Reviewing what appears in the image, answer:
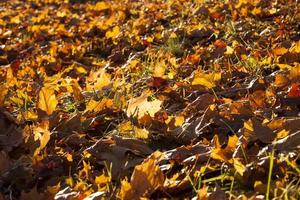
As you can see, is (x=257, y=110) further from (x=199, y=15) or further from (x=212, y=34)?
(x=199, y=15)

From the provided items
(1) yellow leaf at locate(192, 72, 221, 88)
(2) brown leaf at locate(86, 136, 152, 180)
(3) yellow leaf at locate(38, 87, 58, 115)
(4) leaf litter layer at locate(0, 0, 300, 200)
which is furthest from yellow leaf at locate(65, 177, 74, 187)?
(1) yellow leaf at locate(192, 72, 221, 88)

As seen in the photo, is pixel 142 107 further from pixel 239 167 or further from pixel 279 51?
pixel 279 51

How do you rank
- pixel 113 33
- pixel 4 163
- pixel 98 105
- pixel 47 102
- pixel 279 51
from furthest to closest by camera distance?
pixel 113 33, pixel 279 51, pixel 98 105, pixel 47 102, pixel 4 163

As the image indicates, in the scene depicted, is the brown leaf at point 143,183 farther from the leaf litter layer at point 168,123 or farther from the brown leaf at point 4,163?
the brown leaf at point 4,163

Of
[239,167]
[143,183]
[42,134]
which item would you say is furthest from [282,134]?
[42,134]

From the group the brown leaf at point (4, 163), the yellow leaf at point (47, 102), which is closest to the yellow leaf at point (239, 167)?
the brown leaf at point (4, 163)

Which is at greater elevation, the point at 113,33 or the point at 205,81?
the point at 205,81
